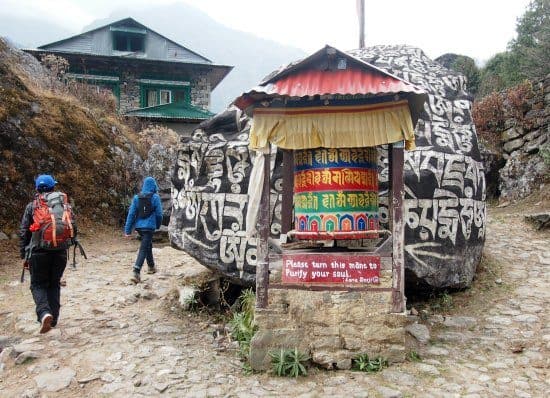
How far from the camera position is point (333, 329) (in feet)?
17.7

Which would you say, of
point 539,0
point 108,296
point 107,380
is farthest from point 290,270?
point 539,0

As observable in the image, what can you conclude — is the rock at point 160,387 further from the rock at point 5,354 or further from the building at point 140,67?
the building at point 140,67

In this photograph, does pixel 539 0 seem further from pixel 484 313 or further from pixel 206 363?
pixel 206 363

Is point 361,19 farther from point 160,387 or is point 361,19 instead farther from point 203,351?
point 160,387

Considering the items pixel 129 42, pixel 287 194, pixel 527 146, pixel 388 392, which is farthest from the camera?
pixel 129 42

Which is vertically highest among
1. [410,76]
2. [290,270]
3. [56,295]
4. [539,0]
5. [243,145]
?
[539,0]

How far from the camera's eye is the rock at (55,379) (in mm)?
5230

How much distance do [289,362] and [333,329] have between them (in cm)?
59

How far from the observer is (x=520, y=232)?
10453 millimetres

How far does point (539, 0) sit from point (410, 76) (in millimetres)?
13409

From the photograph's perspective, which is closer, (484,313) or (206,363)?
(206,363)

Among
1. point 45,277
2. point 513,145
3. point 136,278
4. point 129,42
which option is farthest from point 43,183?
point 129,42

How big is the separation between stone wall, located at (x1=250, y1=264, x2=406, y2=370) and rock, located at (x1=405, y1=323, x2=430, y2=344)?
816 mm

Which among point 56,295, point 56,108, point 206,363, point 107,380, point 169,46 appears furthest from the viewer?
point 169,46
